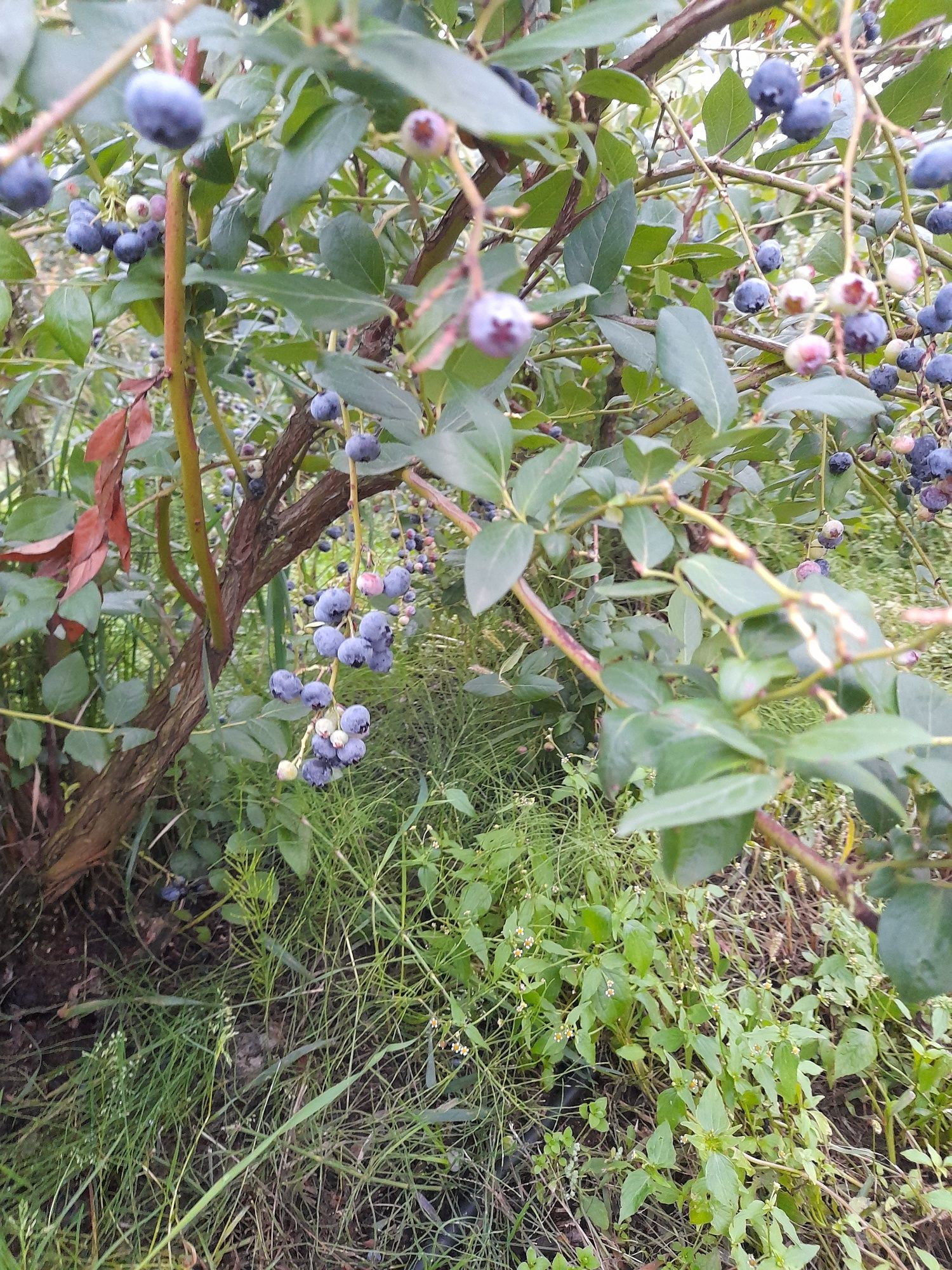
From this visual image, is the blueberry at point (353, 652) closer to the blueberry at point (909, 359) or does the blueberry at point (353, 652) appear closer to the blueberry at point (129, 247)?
the blueberry at point (129, 247)

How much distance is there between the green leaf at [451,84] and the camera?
9.9 inches

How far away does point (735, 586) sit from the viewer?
362 mm

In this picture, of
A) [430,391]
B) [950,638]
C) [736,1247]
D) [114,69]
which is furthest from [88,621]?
[950,638]

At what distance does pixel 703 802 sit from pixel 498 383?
1.43 ft

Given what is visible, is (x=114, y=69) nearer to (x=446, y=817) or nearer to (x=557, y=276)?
(x=557, y=276)

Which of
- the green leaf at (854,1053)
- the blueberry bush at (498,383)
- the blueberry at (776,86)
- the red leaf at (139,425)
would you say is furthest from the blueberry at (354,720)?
the green leaf at (854,1053)

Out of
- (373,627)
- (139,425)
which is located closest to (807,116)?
(373,627)

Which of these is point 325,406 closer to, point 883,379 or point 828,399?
point 828,399

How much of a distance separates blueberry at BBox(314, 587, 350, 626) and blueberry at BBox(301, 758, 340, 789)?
5.2 inches

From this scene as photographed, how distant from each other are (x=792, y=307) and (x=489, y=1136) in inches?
39.1

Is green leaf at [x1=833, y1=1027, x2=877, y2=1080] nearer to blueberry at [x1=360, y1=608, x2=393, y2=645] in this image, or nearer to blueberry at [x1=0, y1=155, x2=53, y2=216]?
blueberry at [x1=360, y1=608, x2=393, y2=645]

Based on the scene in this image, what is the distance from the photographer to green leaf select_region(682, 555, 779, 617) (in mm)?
353

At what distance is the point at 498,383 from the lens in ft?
2.04

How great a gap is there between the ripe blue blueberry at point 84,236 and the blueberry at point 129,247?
1cm
